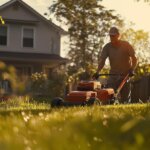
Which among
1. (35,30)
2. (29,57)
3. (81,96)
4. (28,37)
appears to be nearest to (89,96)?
(81,96)

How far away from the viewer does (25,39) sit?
43.6 meters

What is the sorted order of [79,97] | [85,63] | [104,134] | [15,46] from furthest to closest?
[85,63] → [15,46] → [79,97] → [104,134]

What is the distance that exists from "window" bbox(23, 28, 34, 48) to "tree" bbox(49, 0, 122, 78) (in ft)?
20.5

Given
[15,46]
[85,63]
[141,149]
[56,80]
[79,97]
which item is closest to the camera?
[141,149]

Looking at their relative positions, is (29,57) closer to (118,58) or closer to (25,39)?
(25,39)

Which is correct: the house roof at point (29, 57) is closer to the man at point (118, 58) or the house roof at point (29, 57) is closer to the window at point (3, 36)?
the window at point (3, 36)

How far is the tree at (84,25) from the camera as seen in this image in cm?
4988

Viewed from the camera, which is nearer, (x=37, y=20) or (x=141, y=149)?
(x=141, y=149)

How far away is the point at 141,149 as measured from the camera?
166 cm

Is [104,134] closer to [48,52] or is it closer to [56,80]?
[56,80]

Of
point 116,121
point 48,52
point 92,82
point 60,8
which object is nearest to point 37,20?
point 48,52

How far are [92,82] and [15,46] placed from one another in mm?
31901

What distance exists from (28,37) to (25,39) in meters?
0.39

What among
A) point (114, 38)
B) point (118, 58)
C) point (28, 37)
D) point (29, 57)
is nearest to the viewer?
point (114, 38)
